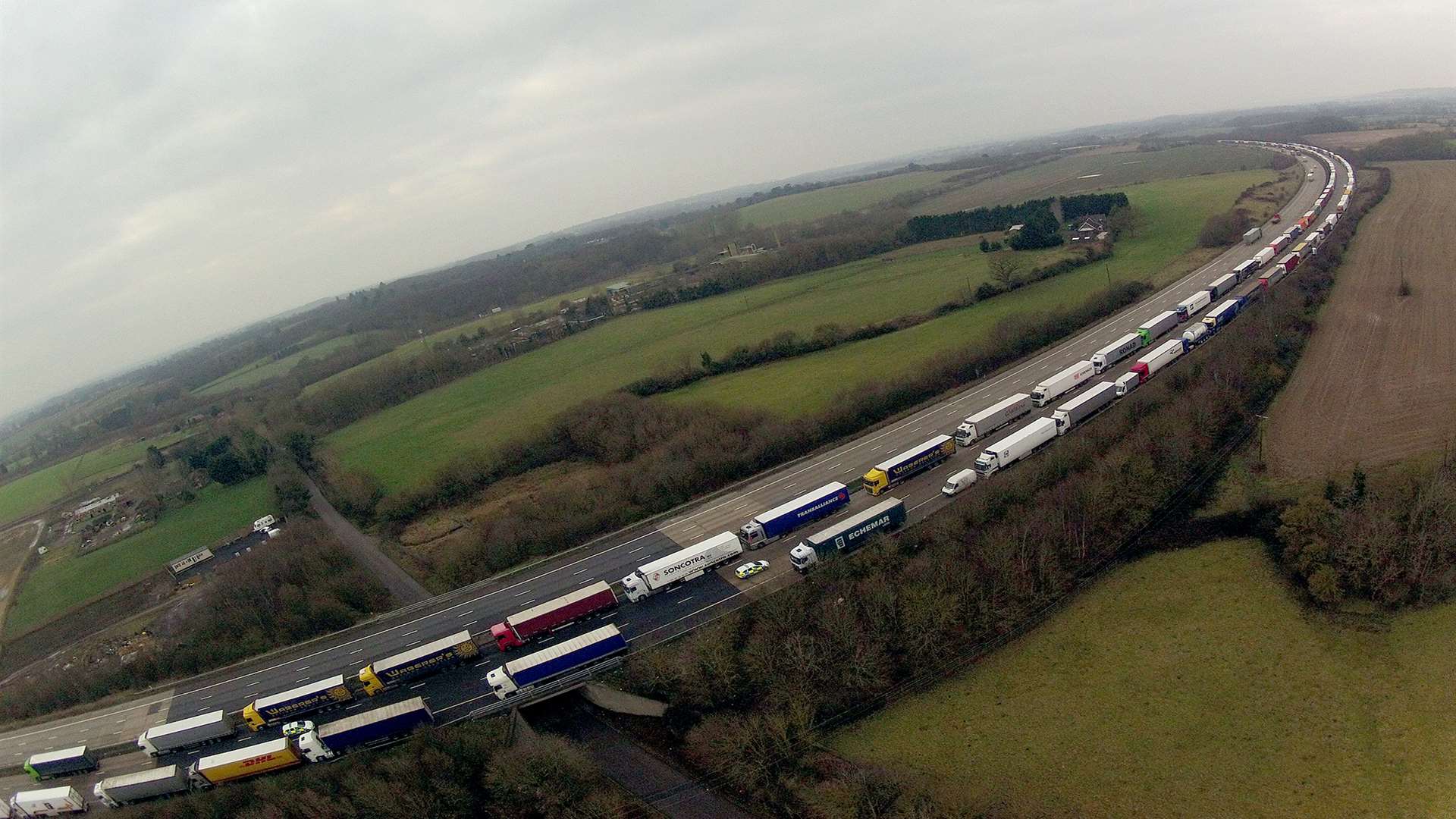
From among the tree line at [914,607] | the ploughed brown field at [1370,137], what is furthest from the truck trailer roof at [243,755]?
the ploughed brown field at [1370,137]

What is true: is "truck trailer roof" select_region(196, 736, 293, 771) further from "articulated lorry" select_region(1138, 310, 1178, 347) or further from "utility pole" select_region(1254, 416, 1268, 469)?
"articulated lorry" select_region(1138, 310, 1178, 347)

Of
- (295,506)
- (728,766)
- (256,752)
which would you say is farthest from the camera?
(295,506)

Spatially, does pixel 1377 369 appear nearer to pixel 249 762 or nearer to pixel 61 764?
pixel 249 762

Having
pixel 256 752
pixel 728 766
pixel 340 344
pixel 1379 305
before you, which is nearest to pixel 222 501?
pixel 256 752

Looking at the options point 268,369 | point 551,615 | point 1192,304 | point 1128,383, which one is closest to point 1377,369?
point 1128,383

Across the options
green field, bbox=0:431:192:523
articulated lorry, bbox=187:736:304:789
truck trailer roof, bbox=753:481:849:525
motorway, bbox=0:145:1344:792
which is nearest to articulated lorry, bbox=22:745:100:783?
motorway, bbox=0:145:1344:792

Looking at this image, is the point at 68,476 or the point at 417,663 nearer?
the point at 417,663

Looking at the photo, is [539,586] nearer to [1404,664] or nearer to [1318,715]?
[1318,715]
